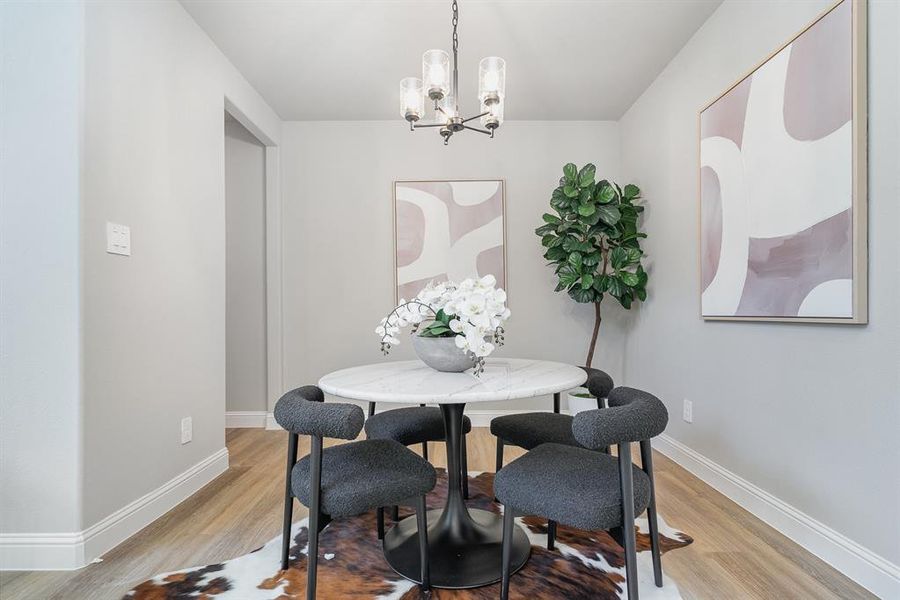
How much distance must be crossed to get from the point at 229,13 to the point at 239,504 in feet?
8.58

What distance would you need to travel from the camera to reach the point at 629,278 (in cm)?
320

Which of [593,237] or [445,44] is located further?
[593,237]

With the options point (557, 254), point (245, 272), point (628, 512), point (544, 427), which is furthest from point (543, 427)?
point (245, 272)

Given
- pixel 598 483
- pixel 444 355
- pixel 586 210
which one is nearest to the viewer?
pixel 598 483

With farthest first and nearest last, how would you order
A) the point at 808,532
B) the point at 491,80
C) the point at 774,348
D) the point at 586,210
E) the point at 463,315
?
the point at 586,210
the point at 774,348
the point at 491,80
the point at 808,532
the point at 463,315

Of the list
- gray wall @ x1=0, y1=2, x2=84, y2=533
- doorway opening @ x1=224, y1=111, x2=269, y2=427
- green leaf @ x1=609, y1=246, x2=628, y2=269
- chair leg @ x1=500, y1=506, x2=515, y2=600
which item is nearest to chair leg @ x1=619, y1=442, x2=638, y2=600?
chair leg @ x1=500, y1=506, x2=515, y2=600

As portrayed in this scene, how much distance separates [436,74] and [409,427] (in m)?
1.54

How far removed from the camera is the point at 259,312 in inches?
153

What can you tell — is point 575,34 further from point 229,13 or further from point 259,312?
point 259,312

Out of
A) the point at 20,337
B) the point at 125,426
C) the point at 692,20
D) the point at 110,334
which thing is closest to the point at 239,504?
the point at 125,426

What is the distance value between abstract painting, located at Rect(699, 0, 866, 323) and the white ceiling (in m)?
0.68

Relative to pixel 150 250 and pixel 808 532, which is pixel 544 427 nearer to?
pixel 808 532

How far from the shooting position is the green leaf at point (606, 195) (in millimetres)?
3188

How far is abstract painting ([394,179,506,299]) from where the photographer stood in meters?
3.87
